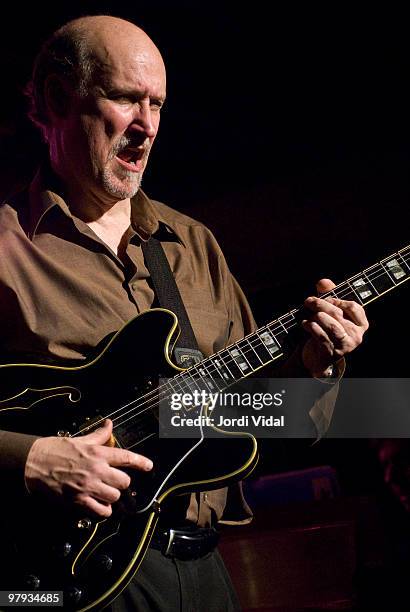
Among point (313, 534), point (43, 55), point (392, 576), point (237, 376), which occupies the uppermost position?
point (43, 55)

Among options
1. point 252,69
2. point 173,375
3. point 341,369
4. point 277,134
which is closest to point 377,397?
point 277,134

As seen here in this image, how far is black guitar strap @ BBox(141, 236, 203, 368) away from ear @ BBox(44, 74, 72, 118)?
46cm

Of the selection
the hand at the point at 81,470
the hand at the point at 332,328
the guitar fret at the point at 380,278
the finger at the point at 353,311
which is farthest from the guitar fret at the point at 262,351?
the hand at the point at 81,470

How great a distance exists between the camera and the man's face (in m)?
1.85

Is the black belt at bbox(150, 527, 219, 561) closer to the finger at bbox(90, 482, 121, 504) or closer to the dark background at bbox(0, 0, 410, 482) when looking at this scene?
the finger at bbox(90, 482, 121, 504)

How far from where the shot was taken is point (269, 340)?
1.77 m

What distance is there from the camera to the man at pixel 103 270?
1.44 m

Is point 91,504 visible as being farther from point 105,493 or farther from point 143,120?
point 143,120

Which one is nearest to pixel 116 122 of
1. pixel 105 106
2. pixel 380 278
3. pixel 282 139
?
pixel 105 106

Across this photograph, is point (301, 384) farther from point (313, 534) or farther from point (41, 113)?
point (313, 534)

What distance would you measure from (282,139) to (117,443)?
298cm

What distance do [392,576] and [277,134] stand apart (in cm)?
289

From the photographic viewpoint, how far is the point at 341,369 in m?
1.80

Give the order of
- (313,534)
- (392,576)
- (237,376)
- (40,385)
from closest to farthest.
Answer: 1. (40,385)
2. (237,376)
3. (313,534)
4. (392,576)
